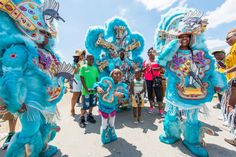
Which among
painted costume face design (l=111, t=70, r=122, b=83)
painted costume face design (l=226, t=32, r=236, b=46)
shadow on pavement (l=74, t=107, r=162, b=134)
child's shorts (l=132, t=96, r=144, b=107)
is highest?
painted costume face design (l=226, t=32, r=236, b=46)

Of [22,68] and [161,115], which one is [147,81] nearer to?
[161,115]

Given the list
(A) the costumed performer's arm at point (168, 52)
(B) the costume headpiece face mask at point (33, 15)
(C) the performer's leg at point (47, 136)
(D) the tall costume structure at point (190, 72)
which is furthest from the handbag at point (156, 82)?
(B) the costume headpiece face mask at point (33, 15)

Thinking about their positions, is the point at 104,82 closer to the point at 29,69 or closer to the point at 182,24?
the point at 29,69

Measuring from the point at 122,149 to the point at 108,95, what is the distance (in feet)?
3.08

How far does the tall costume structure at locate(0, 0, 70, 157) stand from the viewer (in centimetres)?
175

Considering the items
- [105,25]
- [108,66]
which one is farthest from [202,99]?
[105,25]

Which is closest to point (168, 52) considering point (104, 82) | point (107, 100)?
point (104, 82)

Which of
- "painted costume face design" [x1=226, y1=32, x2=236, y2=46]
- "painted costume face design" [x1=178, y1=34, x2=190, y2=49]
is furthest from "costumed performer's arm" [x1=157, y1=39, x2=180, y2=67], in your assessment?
"painted costume face design" [x1=226, y1=32, x2=236, y2=46]

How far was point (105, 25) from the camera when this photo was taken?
4.88 metres

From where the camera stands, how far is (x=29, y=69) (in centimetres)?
198

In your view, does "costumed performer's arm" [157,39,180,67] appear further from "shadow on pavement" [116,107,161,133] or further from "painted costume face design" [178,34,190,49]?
"shadow on pavement" [116,107,161,133]

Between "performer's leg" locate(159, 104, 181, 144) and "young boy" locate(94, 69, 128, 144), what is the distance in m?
0.79

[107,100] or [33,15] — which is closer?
[33,15]

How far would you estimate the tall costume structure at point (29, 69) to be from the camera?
68.8 inches
